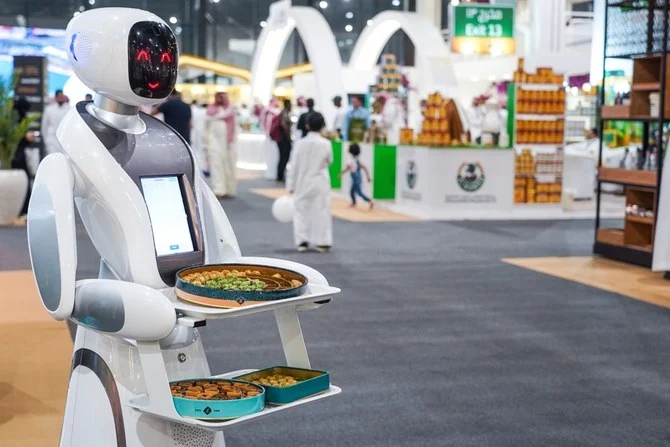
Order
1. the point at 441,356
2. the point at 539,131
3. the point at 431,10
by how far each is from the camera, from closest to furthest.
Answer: the point at 441,356, the point at 539,131, the point at 431,10

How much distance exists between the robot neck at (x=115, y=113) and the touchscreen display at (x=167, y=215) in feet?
0.50

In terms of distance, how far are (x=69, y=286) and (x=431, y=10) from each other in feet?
94.5

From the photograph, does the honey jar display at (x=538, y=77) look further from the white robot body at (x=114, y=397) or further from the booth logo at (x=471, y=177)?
the white robot body at (x=114, y=397)

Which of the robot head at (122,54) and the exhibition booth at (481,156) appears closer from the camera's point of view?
the robot head at (122,54)

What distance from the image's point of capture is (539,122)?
12469 millimetres

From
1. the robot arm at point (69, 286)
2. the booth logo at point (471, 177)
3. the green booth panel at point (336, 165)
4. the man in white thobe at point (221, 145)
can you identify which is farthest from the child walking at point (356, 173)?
the robot arm at point (69, 286)

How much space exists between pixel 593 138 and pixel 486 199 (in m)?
6.16

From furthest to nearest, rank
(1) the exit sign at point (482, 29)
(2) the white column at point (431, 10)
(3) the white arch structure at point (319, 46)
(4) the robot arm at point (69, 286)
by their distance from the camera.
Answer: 1. (2) the white column at point (431, 10)
2. (3) the white arch structure at point (319, 46)
3. (1) the exit sign at point (482, 29)
4. (4) the robot arm at point (69, 286)

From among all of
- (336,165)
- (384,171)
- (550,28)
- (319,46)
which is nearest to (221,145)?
(336,165)

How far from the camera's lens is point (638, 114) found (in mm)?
8539

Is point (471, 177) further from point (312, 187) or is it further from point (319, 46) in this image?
point (319, 46)

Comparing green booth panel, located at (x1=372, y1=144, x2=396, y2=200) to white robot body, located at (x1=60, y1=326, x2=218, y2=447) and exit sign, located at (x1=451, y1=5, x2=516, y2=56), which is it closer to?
exit sign, located at (x1=451, y1=5, x2=516, y2=56)

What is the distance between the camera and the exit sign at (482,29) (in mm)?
16781

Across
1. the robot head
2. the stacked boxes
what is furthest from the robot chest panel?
the stacked boxes
